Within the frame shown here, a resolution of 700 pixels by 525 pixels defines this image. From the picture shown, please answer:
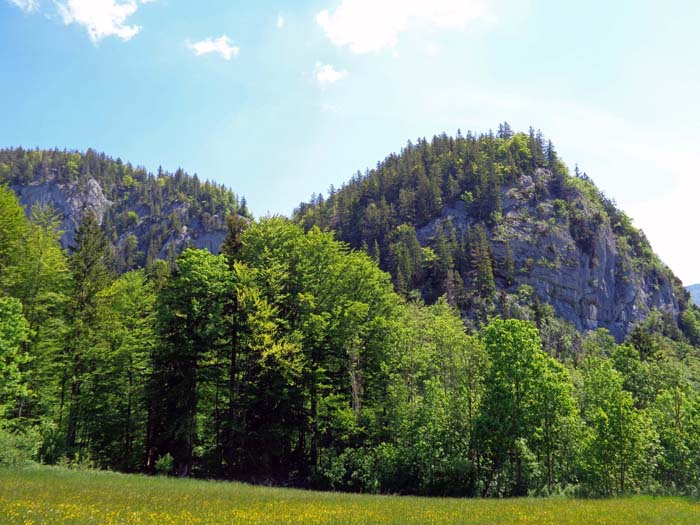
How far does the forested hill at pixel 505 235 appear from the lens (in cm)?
11850

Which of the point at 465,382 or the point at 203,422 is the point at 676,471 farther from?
the point at 203,422

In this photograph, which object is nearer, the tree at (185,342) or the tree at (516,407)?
the tree at (516,407)

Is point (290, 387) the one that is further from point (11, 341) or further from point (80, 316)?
point (11, 341)

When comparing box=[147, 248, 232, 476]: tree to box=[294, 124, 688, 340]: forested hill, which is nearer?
box=[147, 248, 232, 476]: tree

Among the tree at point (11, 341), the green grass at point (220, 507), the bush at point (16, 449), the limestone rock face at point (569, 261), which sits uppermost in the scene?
the limestone rock face at point (569, 261)

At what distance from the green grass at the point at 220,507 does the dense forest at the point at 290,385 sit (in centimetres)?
678

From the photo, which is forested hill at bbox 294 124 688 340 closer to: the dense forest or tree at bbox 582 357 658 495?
the dense forest

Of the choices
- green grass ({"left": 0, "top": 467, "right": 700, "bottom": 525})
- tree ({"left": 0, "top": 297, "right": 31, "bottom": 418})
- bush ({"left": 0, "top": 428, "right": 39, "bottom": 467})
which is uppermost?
tree ({"left": 0, "top": 297, "right": 31, "bottom": 418})

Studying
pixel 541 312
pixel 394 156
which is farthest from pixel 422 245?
pixel 394 156

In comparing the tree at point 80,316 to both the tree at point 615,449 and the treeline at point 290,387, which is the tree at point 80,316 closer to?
the treeline at point 290,387

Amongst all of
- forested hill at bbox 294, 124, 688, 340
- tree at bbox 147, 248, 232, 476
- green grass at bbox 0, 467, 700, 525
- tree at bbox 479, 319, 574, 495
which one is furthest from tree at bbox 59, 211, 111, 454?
forested hill at bbox 294, 124, 688, 340

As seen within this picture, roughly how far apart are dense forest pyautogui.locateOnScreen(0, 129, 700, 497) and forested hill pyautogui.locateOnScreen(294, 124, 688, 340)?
65594mm

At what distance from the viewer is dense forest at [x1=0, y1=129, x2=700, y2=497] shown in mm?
31422

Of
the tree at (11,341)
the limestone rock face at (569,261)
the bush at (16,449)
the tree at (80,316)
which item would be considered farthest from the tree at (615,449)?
the limestone rock face at (569,261)
